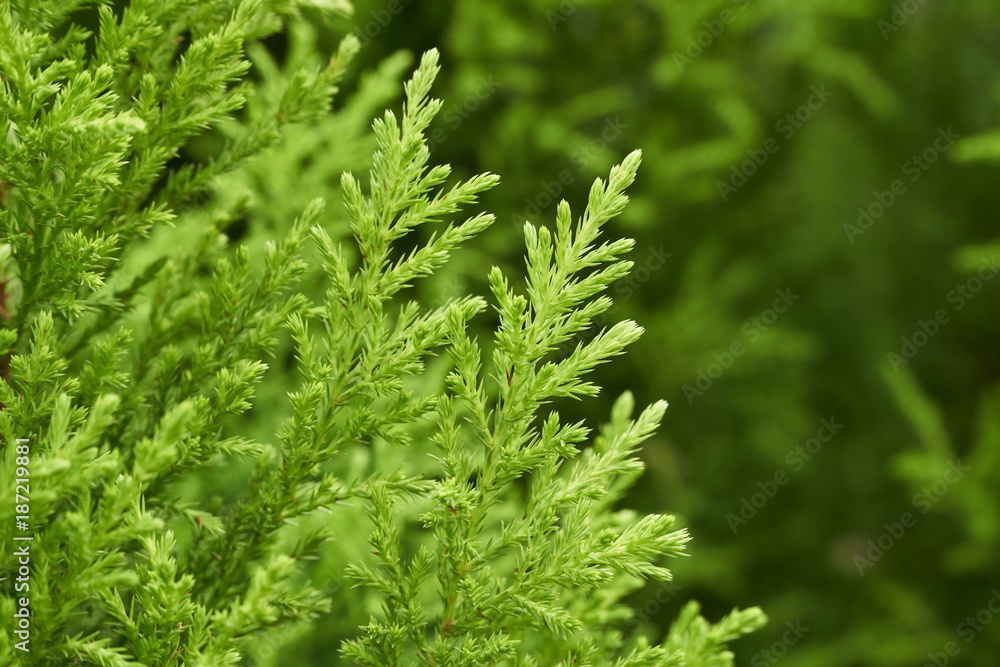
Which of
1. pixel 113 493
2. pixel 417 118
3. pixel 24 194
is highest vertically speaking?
pixel 417 118

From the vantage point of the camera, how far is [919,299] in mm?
4449

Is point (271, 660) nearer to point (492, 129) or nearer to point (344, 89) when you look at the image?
point (492, 129)

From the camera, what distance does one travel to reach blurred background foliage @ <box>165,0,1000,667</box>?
11.4 feet

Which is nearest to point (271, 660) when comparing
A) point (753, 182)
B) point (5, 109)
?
point (5, 109)

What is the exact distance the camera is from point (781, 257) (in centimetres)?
461

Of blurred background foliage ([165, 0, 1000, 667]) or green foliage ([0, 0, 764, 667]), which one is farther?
blurred background foliage ([165, 0, 1000, 667])

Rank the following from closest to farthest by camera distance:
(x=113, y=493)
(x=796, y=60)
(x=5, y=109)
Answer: (x=113, y=493)
(x=5, y=109)
(x=796, y=60)

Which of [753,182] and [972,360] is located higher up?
[753,182]

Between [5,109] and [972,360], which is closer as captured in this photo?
[5,109]

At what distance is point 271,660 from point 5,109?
117cm

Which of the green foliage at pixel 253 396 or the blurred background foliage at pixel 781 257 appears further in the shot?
the blurred background foliage at pixel 781 257

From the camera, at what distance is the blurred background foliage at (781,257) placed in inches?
137

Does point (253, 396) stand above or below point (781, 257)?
above

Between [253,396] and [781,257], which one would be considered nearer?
[253,396]
